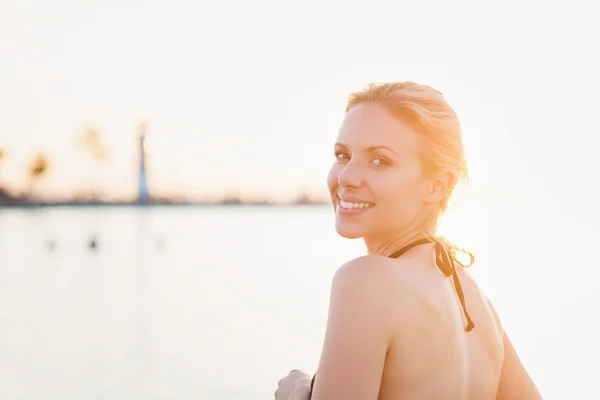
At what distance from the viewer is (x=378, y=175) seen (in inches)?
66.2

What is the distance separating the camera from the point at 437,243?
5.65 feet

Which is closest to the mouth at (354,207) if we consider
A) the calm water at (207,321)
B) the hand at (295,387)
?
the hand at (295,387)

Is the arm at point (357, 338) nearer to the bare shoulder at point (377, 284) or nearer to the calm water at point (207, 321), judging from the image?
the bare shoulder at point (377, 284)

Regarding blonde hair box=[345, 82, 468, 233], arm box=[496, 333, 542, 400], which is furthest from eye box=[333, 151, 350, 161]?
arm box=[496, 333, 542, 400]

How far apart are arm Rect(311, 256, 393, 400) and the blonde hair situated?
37cm

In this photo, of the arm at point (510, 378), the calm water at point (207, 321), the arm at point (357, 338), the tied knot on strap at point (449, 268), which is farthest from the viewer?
the calm water at point (207, 321)

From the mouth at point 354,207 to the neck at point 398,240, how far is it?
107 millimetres

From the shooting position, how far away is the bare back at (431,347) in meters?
1.53

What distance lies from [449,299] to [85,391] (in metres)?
11.8

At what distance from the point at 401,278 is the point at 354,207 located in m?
0.26

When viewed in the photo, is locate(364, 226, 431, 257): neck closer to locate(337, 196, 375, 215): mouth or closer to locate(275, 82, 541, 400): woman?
locate(275, 82, 541, 400): woman

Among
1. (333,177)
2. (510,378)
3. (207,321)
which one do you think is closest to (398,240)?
(333,177)

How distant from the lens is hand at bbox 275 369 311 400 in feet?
5.47

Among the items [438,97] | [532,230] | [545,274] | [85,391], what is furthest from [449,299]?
[532,230]
